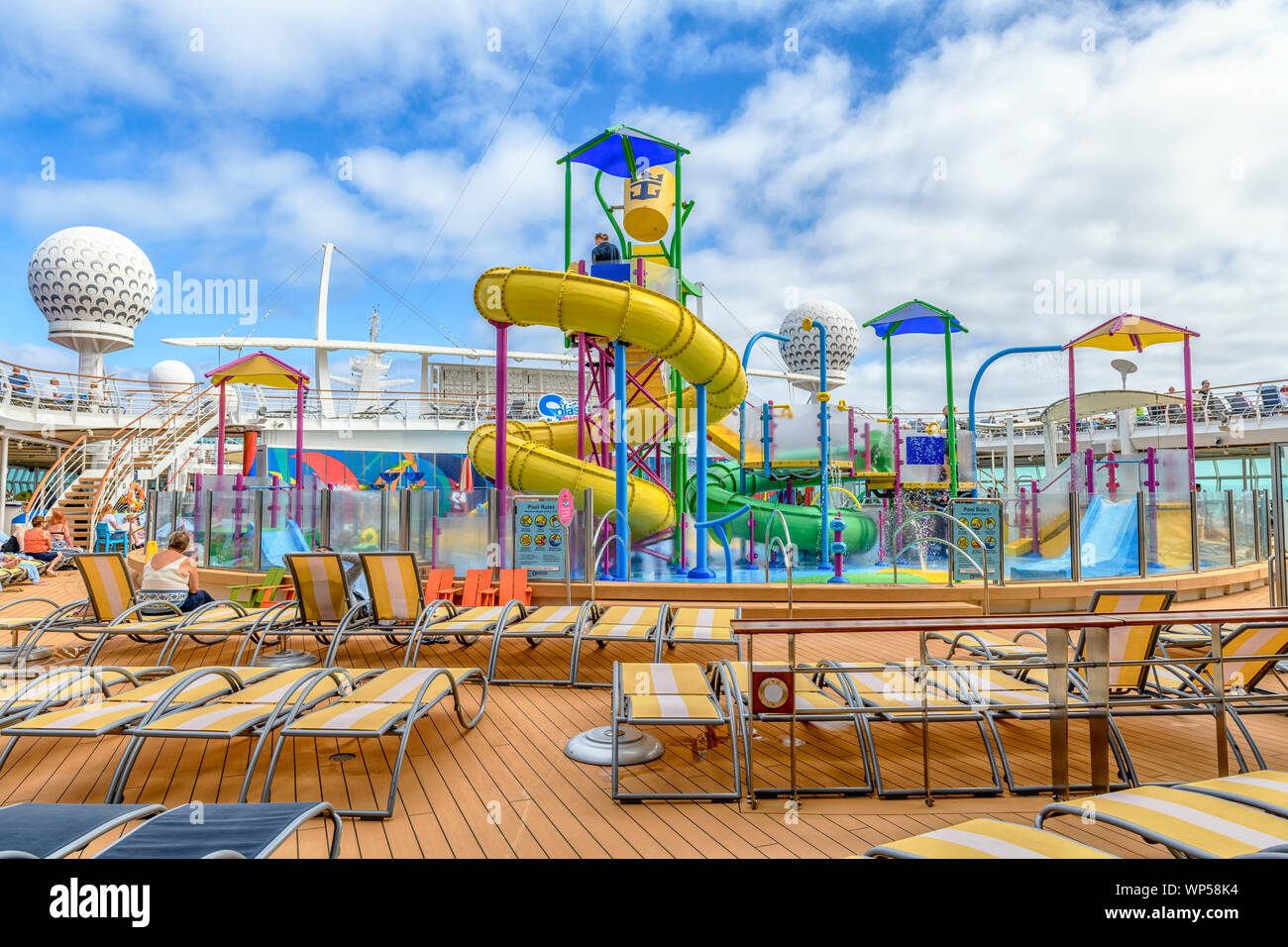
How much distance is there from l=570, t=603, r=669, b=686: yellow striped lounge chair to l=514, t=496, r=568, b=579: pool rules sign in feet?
5.75

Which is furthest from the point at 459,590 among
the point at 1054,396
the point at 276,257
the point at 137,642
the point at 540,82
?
the point at 276,257

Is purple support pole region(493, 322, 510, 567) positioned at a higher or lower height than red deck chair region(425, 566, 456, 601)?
higher

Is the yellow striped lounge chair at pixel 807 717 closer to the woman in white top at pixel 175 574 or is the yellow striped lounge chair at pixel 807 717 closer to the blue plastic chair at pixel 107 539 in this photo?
the woman in white top at pixel 175 574

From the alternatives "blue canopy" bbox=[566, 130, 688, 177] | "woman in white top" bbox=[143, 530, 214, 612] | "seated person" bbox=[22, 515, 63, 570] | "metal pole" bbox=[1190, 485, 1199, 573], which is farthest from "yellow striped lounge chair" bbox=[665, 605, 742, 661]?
"seated person" bbox=[22, 515, 63, 570]

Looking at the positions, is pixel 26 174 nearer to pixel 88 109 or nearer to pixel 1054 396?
pixel 88 109

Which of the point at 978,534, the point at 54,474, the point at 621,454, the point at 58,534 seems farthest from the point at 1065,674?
the point at 54,474

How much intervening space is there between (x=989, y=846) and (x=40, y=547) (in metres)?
16.5

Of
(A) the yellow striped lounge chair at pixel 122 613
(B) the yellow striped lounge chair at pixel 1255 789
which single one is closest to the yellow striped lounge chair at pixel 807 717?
(B) the yellow striped lounge chair at pixel 1255 789

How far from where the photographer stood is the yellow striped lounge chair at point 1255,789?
6.23 ft

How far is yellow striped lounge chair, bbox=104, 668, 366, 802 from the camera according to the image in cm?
281

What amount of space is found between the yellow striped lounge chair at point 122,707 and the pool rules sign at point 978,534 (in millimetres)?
6438

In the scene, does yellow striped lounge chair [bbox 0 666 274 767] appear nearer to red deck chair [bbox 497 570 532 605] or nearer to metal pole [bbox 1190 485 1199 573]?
red deck chair [bbox 497 570 532 605]

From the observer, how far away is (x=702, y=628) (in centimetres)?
487

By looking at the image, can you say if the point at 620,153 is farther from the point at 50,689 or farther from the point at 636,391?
the point at 50,689
